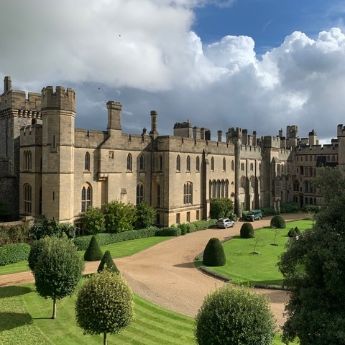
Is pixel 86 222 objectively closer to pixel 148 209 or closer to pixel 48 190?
pixel 48 190

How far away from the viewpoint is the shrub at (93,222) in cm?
3828

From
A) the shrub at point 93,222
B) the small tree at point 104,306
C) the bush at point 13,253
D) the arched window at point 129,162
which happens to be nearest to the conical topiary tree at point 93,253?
the bush at point 13,253

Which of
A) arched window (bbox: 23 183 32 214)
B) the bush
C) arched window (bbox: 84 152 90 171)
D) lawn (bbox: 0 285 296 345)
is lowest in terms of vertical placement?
lawn (bbox: 0 285 296 345)

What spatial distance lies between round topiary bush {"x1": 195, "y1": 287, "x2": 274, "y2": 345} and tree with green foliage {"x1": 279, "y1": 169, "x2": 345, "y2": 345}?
87cm

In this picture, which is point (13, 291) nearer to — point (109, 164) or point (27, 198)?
point (27, 198)

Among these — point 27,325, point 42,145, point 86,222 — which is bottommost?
point 27,325

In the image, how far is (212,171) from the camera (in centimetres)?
5781

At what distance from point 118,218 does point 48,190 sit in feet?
24.1

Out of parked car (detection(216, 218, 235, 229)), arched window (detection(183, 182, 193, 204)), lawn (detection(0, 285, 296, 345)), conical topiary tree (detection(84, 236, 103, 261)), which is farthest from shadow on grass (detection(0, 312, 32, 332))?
parked car (detection(216, 218, 235, 229))

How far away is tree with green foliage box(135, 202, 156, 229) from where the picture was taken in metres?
44.5

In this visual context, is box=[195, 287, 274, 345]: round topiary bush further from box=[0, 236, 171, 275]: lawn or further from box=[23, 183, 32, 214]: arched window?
box=[23, 183, 32, 214]: arched window

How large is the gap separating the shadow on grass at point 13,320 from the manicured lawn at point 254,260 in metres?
12.6

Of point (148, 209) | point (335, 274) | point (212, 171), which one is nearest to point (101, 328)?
point (335, 274)

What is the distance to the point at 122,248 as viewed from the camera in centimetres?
3756
